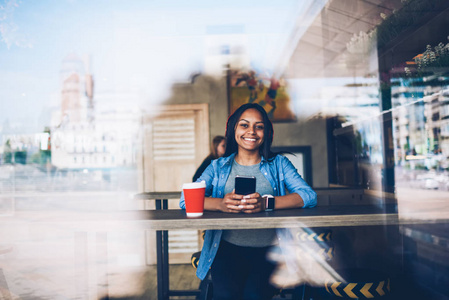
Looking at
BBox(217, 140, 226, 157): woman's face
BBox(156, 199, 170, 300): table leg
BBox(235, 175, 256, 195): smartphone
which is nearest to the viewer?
BBox(235, 175, 256, 195): smartphone

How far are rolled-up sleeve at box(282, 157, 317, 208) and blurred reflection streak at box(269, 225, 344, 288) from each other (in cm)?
15

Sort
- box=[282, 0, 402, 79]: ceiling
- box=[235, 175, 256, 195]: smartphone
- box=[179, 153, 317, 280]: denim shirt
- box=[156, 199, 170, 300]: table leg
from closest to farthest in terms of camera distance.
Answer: box=[235, 175, 256, 195]: smartphone, box=[179, 153, 317, 280]: denim shirt, box=[156, 199, 170, 300]: table leg, box=[282, 0, 402, 79]: ceiling

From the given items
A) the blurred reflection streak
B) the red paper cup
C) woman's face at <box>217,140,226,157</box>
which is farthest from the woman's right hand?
woman's face at <box>217,140,226,157</box>

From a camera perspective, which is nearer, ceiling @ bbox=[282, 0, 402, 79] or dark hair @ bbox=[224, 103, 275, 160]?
dark hair @ bbox=[224, 103, 275, 160]

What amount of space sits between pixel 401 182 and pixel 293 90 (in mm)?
2071

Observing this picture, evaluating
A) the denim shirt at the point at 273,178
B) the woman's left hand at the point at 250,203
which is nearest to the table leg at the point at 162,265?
the denim shirt at the point at 273,178

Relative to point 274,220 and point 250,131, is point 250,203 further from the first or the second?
point 250,131

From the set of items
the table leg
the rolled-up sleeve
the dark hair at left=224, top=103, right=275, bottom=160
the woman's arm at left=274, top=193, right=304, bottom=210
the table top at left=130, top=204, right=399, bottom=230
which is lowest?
the table leg

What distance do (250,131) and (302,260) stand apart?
93 cm

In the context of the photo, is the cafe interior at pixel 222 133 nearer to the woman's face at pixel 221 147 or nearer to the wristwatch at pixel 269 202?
the wristwatch at pixel 269 202

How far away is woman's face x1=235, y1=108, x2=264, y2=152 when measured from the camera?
1749 mm

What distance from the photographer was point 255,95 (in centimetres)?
498

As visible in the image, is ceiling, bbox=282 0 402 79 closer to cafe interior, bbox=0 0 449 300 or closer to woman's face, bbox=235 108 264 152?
cafe interior, bbox=0 0 449 300

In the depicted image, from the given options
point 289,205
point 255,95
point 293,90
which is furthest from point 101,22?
point 289,205
